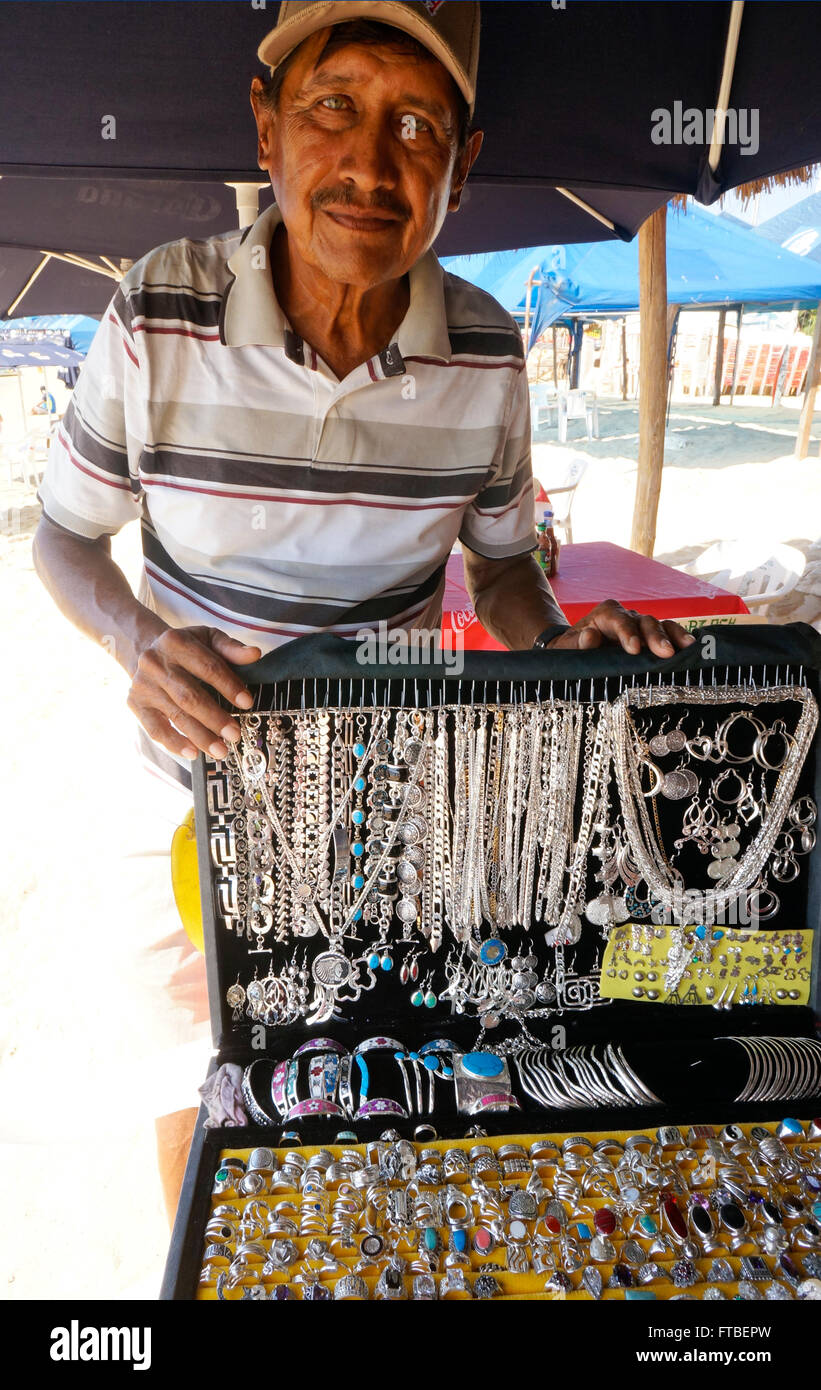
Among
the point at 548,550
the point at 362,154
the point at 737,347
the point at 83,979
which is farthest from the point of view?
the point at 737,347

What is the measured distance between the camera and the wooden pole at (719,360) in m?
16.8

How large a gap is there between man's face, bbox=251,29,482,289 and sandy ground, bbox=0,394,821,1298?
911 millimetres

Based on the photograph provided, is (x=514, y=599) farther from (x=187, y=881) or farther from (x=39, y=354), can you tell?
(x=39, y=354)

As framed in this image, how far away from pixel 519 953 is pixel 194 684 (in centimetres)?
57

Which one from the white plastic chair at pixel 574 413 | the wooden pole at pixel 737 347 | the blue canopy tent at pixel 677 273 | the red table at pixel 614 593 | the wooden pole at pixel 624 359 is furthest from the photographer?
the wooden pole at pixel 624 359

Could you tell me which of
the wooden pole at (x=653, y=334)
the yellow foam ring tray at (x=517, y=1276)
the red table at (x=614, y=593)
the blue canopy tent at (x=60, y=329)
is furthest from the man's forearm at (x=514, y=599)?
the blue canopy tent at (x=60, y=329)

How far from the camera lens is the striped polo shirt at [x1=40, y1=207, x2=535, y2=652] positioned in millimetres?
1376

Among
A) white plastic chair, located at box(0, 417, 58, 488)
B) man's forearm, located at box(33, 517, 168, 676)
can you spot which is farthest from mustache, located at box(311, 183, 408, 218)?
white plastic chair, located at box(0, 417, 58, 488)

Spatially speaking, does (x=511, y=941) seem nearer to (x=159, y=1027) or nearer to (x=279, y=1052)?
(x=279, y=1052)

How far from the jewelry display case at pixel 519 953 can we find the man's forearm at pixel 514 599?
1.39 ft

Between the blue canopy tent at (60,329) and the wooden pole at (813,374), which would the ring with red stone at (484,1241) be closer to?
the wooden pole at (813,374)

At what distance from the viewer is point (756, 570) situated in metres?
5.21

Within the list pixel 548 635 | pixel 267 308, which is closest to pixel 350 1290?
pixel 548 635

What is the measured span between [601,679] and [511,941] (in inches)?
15.1
